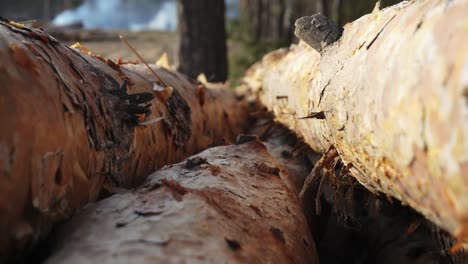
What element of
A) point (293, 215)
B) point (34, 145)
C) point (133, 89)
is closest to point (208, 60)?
point (133, 89)

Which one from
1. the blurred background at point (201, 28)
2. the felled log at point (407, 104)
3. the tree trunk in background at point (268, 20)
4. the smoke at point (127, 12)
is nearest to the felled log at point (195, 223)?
the felled log at point (407, 104)

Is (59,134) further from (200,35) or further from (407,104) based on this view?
(200,35)

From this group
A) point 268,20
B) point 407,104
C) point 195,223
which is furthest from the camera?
point 268,20

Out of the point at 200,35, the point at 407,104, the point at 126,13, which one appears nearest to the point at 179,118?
the point at 407,104

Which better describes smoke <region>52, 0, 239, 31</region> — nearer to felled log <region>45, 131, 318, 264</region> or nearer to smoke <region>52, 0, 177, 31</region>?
smoke <region>52, 0, 177, 31</region>

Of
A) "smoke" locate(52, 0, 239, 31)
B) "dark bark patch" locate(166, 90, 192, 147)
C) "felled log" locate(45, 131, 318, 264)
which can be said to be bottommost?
"felled log" locate(45, 131, 318, 264)

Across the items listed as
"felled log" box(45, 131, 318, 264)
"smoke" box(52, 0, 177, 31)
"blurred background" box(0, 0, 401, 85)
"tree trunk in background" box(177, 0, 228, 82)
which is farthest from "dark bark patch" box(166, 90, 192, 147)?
"smoke" box(52, 0, 177, 31)

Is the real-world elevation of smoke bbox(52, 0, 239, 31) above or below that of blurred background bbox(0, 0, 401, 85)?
above

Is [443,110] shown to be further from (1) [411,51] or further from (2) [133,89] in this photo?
(2) [133,89]
